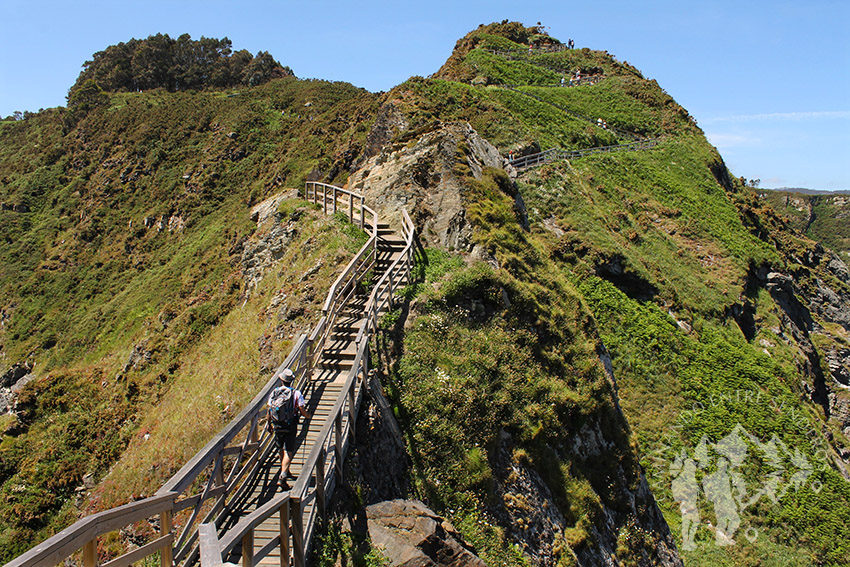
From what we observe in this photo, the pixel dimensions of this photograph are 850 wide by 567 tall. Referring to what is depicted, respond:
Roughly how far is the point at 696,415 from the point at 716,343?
592 centimetres

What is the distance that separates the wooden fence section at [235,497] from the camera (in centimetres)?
457

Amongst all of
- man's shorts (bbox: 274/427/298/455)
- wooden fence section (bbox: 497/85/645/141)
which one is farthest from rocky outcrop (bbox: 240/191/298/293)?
wooden fence section (bbox: 497/85/645/141)

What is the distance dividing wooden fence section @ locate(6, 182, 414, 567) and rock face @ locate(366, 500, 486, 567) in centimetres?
100

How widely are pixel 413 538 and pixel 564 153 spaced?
118 ft

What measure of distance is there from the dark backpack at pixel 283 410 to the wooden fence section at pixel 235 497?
1.23ft

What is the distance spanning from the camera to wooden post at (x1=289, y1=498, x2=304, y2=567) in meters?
6.54

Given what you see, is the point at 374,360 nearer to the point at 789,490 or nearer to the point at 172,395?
the point at 172,395

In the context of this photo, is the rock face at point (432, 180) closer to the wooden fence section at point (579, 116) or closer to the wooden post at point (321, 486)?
the wooden post at point (321, 486)

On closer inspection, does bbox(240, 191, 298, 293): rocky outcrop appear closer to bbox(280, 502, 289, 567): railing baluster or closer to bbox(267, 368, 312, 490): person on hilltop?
bbox(267, 368, 312, 490): person on hilltop

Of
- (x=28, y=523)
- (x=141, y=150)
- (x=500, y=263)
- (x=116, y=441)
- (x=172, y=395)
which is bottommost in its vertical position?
(x=28, y=523)

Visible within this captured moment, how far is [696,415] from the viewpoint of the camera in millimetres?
22562

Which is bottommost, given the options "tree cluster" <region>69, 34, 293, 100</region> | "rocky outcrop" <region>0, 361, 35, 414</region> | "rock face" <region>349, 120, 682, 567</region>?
"rocky outcrop" <region>0, 361, 35, 414</region>

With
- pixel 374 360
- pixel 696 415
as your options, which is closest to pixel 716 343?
pixel 696 415

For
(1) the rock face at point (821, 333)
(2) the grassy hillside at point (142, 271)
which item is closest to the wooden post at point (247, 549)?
(2) the grassy hillside at point (142, 271)
